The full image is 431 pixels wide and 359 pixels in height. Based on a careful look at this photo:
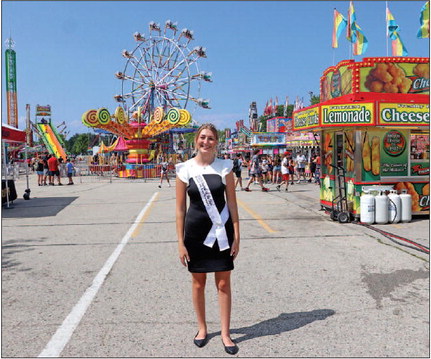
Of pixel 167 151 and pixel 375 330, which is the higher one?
pixel 167 151

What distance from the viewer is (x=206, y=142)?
3.22m

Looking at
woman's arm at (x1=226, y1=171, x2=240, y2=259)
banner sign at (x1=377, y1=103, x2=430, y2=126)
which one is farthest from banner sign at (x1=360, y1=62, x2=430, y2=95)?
woman's arm at (x1=226, y1=171, x2=240, y2=259)

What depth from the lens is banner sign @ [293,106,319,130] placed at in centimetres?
874

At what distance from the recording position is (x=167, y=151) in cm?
3600

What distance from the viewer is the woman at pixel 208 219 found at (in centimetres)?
313

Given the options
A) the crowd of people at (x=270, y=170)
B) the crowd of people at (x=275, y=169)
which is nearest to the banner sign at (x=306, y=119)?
the crowd of people at (x=270, y=170)

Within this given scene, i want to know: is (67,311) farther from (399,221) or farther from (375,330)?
(399,221)

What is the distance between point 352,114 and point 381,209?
207 centimetres

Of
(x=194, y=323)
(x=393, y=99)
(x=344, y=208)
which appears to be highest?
(x=393, y=99)

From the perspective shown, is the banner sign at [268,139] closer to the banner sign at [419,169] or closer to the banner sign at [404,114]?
the banner sign at [419,169]

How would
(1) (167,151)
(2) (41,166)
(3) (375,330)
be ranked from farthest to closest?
(1) (167,151)
(2) (41,166)
(3) (375,330)

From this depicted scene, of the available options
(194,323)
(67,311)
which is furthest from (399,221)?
(67,311)

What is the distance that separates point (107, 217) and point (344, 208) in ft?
18.4

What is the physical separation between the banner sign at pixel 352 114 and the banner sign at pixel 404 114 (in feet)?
0.75
